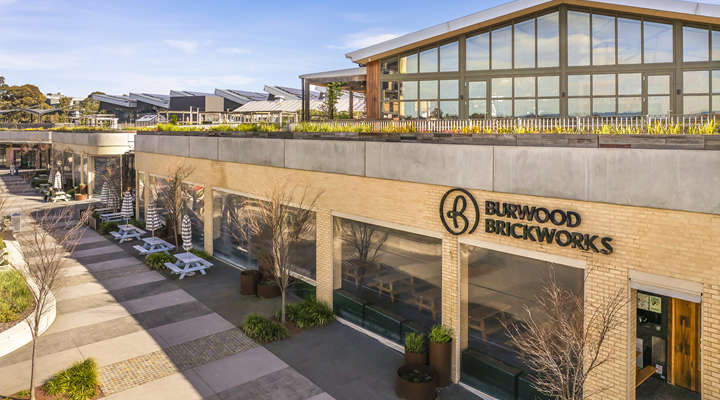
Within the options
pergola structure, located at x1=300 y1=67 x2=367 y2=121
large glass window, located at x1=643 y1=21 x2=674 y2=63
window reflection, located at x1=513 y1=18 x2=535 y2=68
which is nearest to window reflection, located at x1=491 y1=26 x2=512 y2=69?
window reflection, located at x1=513 y1=18 x2=535 y2=68

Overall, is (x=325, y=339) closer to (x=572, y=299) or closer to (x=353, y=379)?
(x=353, y=379)

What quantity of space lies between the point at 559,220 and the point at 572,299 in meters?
1.54

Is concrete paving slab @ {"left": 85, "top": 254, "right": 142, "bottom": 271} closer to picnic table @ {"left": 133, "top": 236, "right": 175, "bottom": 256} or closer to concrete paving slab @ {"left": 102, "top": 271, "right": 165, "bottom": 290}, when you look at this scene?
picnic table @ {"left": 133, "top": 236, "right": 175, "bottom": 256}

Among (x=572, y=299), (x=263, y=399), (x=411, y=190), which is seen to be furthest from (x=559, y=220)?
(x=263, y=399)

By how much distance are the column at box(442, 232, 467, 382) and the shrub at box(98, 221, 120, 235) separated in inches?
885

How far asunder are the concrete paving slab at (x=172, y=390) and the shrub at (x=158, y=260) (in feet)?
32.3

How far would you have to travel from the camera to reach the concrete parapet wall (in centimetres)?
730

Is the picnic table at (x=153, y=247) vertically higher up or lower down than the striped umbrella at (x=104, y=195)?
lower down

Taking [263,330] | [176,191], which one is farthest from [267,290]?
[176,191]

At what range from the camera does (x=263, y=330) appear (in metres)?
12.9

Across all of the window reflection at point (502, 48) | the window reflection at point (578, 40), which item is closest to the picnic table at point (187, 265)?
the window reflection at point (502, 48)

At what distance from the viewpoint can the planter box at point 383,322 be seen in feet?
41.1

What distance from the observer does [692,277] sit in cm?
732

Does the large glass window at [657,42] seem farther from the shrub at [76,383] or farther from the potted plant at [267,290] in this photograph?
the shrub at [76,383]
